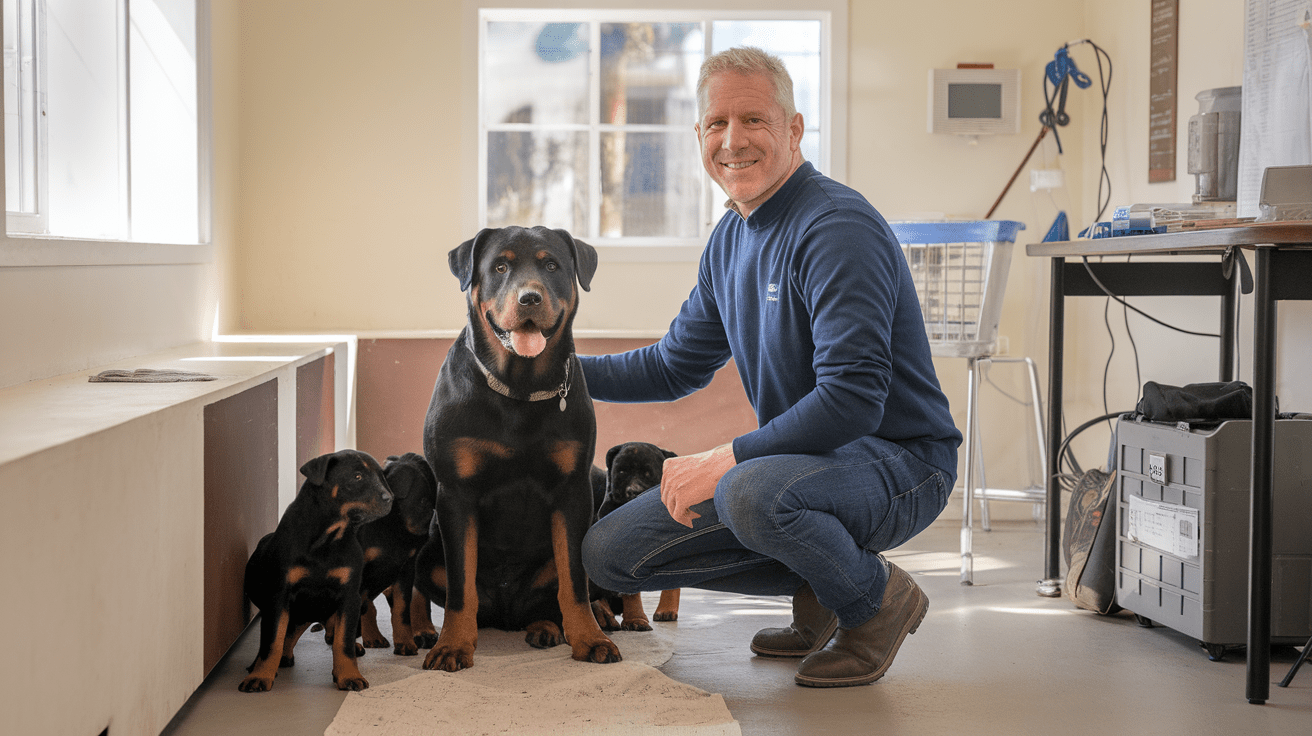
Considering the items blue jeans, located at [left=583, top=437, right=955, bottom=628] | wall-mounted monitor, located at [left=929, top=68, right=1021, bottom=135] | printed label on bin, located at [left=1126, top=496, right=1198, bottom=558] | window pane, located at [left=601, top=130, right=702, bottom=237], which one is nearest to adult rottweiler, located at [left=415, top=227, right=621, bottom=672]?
blue jeans, located at [left=583, top=437, right=955, bottom=628]

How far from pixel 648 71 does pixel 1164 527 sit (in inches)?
105

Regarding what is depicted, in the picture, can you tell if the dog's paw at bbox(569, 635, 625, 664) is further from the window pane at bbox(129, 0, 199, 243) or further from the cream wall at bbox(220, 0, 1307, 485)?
the cream wall at bbox(220, 0, 1307, 485)

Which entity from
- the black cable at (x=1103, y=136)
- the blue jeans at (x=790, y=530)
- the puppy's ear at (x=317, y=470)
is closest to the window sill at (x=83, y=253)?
the puppy's ear at (x=317, y=470)

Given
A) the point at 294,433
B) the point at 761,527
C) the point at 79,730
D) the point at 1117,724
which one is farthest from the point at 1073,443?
the point at 79,730

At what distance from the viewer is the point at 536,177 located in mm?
4332

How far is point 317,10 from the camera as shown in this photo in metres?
4.16

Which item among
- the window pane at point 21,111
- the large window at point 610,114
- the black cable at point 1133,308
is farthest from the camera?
the large window at point 610,114

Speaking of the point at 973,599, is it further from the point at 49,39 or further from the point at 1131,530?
the point at 49,39

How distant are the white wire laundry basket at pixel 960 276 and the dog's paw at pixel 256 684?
2126mm

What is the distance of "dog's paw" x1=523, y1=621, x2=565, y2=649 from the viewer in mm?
2475

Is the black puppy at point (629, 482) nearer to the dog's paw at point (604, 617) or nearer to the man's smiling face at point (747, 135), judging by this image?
the dog's paw at point (604, 617)

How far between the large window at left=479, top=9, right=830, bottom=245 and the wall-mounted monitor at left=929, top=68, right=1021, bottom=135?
0.45 m

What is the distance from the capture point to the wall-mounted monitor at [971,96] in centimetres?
419

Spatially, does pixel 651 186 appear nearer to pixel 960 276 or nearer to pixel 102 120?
pixel 960 276
